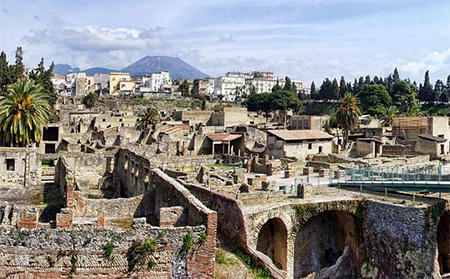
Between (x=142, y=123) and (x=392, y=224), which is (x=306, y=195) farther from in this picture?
(x=142, y=123)

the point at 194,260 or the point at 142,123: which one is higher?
the point at 142,123

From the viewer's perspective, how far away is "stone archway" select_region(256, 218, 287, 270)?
2339 centimetres

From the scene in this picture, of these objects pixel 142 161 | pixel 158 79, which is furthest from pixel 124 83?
pixel 142 161

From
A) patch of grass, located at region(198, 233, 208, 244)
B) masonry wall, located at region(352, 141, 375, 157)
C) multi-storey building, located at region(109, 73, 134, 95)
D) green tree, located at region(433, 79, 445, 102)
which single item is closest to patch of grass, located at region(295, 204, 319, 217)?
patch of grass, located at region(198, 233, 208, 244)

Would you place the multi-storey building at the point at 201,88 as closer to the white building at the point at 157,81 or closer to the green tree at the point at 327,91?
the white building at the point at 157,81

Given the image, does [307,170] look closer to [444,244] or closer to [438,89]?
[444,244]

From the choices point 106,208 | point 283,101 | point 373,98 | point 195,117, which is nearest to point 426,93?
point 373,98

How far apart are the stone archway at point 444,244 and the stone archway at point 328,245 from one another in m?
4.84

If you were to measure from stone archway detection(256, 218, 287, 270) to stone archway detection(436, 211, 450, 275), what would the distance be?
914 cm

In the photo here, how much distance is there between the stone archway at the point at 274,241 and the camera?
76.7 feet

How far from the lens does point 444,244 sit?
26.3m

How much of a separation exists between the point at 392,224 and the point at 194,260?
12490 millimetres

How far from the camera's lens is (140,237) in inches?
598

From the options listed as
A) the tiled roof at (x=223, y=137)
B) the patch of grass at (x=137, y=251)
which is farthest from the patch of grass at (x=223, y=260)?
the tiled roof at (x=223, y=137)
